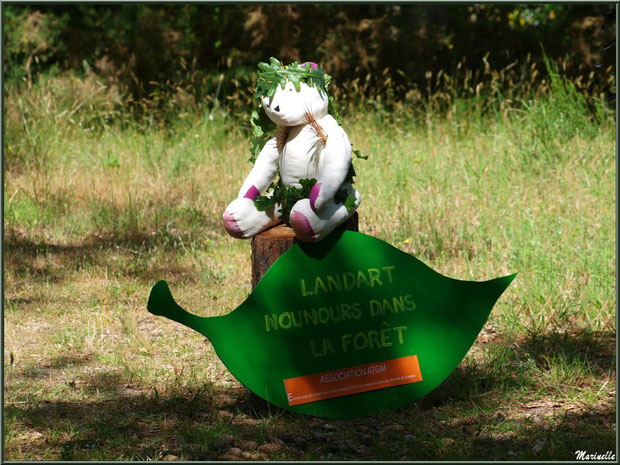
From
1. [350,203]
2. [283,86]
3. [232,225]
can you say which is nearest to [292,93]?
[283,86]

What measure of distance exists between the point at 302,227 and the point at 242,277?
1833mm

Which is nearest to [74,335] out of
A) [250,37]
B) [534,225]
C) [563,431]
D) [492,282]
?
[492,282]

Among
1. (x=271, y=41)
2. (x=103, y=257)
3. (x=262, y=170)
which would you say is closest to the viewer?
(x=262, y=170)

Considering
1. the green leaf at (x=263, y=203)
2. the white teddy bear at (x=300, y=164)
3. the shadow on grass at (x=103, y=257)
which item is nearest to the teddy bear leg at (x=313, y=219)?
the white teddy bear at (x=300, y=164)

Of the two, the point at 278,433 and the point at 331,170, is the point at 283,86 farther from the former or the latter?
the point at 278,433

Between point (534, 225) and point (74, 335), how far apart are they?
2905 mm

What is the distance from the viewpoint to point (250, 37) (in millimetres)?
9586

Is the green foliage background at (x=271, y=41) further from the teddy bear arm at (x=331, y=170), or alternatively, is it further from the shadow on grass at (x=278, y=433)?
the shadow on grass at (x=278, y=433)

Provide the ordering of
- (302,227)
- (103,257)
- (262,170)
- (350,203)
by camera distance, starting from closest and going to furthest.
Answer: (302,227) < (350,203) < (262,170) < (103,257)

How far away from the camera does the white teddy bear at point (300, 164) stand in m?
2.98

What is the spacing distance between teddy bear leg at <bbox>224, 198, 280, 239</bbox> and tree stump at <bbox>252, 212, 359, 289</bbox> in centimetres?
4

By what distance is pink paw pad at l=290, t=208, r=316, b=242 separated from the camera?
295 cm

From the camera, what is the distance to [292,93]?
305cm

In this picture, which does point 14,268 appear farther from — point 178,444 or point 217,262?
point 178,444
